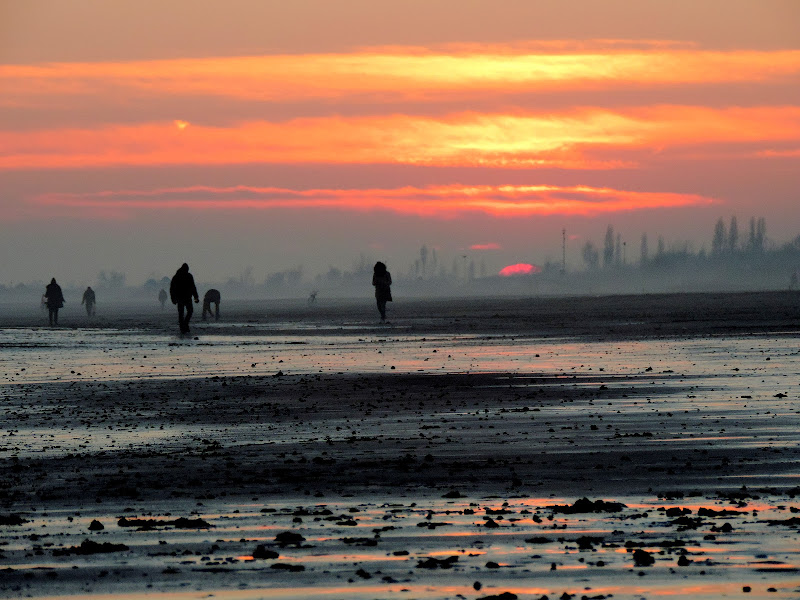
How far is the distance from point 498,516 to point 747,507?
161cm

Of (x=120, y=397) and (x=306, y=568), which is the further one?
(x=120, y=397)

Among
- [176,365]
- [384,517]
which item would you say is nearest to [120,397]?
[176,365]

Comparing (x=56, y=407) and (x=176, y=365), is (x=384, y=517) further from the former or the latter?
(x=176, y=365)

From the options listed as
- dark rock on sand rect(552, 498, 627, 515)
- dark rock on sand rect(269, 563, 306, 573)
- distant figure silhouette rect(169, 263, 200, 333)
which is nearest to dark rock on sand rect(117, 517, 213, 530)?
dark rock on sand rect(269, 563, 306, 573)

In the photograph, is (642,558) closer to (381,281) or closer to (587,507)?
(587,507)

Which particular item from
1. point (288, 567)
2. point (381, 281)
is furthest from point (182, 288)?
point (288, 567)

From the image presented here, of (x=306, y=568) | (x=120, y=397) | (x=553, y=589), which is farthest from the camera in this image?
(x=120, y=397)

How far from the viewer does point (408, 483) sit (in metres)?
10.5

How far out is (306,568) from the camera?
7.41 meters

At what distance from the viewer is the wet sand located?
7207 millimetres

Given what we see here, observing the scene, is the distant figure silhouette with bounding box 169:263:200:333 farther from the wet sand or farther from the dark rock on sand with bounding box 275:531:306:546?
the dark rock on sand with bounding box 275:531:306:546

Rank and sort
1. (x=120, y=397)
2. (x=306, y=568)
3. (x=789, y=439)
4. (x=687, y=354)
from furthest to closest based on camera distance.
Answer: (x=687, y=354), (x=120, y=397), (x=789, y=439), (x=306, y=568)

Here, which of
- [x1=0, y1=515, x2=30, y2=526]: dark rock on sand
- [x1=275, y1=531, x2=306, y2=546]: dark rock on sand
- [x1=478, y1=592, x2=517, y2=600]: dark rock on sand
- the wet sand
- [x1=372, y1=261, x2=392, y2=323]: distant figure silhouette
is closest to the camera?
[x1=478, y1=592, x2=517, y2=600]: dark rock on sand

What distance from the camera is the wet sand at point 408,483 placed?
A: 23.6 ft
